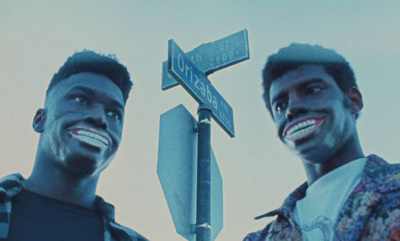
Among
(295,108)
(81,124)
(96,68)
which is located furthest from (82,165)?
(295,108)

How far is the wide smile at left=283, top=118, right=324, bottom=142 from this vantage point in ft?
7.36

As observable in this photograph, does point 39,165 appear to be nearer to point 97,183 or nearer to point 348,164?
point 97,183

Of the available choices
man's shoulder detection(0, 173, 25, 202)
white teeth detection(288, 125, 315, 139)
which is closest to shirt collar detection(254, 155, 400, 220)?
white teeth detection(288, 125, 315, 139)

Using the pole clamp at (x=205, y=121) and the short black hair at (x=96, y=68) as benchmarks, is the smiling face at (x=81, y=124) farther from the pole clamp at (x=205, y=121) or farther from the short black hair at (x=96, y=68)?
the pole clamp at (x=205, y=121)

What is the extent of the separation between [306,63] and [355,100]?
1.00ft

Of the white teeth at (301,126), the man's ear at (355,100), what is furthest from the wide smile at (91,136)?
the man's ear at (355,100)

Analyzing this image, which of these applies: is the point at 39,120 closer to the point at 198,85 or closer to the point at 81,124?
the point at 81,124

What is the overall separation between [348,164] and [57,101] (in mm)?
1692

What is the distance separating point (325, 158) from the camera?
2.26 meters

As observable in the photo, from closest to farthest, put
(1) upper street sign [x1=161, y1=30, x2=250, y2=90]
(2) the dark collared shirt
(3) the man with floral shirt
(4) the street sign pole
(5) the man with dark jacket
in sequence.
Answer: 1. (3) the man with floral shirt
2. (2) the dark collared shirt
3. (5) the man with dark jacket
4. (4) the street sign pole
5. (1) upper street sign [x1=161, y1=30, x2=250, y2=90]

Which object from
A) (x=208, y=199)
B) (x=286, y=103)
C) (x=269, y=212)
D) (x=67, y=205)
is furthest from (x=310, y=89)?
(x=67, y=205)

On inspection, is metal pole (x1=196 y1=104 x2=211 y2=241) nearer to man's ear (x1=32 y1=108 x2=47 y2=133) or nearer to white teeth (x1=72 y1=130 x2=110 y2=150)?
white teeth (x1=72 y1=130 x2=110 y2=150)

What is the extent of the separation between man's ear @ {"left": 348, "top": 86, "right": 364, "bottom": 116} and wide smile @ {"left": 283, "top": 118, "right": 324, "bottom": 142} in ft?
0.87

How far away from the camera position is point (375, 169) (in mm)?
2080
